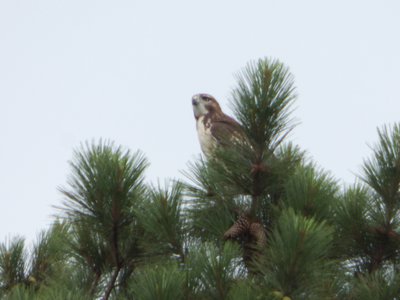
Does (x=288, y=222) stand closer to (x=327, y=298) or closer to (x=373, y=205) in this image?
(x=327, y=298)

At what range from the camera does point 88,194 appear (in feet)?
16.8

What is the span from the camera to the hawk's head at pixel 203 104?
10648 millimetres

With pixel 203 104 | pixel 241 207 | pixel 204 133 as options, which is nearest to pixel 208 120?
pixel 204 133

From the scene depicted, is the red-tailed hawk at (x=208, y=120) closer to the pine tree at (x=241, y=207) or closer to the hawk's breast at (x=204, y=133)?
the hawk's breast at (x=204, y=133)

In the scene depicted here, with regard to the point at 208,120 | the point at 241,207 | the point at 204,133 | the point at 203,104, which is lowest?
the point at 241,207

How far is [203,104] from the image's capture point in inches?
426

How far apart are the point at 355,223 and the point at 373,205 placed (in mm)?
143

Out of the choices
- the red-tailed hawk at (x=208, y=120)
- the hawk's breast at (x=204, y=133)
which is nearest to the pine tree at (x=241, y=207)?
the red-tailed hawk at (x=208, y=120)

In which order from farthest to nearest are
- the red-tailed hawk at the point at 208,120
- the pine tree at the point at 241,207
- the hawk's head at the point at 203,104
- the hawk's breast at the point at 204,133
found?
the hawk's head at the point at 203,104 < the hawk's breast at the point at 204,133 < the red-tailed hawk at the point at 208,120 < the pine tree at the point at 241,207

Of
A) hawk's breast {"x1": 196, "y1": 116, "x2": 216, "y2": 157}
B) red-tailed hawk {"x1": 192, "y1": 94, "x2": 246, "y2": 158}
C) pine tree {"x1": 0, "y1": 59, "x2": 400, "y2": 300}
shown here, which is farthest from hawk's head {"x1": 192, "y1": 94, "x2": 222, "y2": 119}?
pine tree {"x1": 0, "y1": 59, "x2": 400, "y2": 300}

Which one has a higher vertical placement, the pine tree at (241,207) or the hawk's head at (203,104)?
the hawk's head at (203,104)

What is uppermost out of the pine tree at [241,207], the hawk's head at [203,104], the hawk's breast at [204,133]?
the hawk's head at [203,104]

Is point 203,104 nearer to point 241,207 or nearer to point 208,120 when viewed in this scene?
point 208,120

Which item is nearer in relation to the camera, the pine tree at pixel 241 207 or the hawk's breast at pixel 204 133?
the pine tree at pixel 241 207
